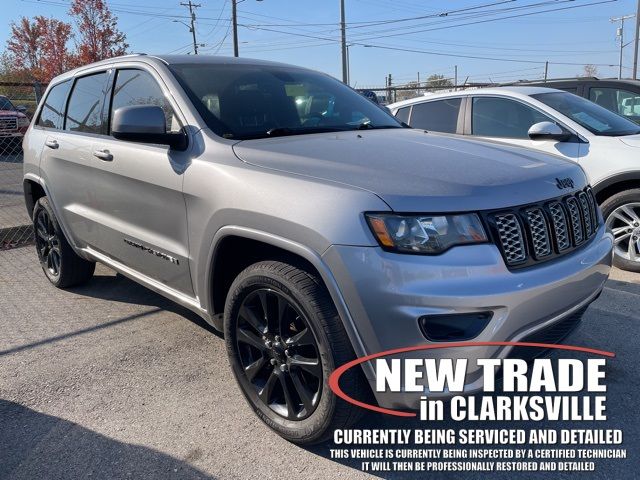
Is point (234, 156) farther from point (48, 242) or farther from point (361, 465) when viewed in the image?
point (48, 242)

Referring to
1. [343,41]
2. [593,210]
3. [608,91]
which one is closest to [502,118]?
[608,91]

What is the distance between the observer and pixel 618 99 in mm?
6699

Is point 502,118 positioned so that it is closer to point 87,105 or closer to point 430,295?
point 87,105

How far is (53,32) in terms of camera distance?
110ft

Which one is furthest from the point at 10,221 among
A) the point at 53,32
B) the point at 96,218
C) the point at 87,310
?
the point at 53,32

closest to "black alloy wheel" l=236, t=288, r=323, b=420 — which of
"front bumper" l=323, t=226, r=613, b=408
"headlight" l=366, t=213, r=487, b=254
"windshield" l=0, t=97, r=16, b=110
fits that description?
"front bumper" l=323, t=226, r=613, b=408

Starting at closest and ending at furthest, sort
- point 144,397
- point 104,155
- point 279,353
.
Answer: point 279,353
point 144,397
point 104,155

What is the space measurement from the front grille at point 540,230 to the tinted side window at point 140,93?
1824 mm

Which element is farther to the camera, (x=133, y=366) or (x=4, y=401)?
(x=133, y=366)

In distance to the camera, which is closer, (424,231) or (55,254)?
(424,231)

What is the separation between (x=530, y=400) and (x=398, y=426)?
73 centimetres

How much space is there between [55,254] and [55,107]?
4.19ft

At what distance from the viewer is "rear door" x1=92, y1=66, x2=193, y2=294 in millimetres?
3049

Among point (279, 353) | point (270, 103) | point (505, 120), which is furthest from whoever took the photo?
point (505, 120)
